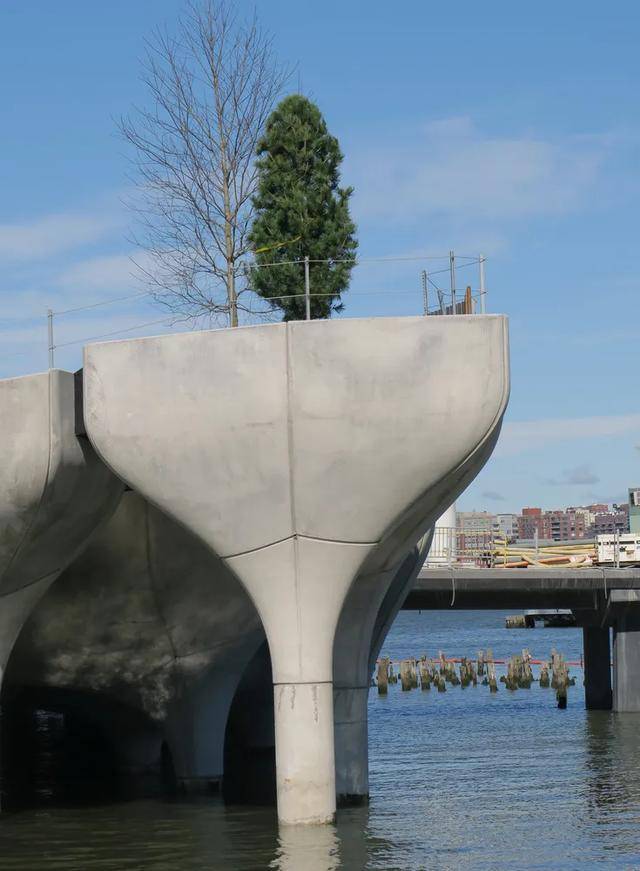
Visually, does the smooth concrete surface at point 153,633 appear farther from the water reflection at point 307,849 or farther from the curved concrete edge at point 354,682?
the water reflection at point 307,849

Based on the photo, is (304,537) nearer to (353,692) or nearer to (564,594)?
(353,692)

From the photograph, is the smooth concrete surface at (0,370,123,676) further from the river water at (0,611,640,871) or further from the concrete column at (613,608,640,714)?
the concrete column at (613,608,640,714)

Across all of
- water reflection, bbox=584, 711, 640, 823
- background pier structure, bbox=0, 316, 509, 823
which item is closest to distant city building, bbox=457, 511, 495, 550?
water reflection, bbox=584, 711, 640, 823

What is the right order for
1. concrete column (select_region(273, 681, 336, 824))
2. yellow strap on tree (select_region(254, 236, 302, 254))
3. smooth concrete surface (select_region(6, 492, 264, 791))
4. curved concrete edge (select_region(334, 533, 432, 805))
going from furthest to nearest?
smooth concrete surface (select_region(6, 492, 264, 791)) < yellow strap on tree (select_region(254, 236, 302, 254)) < curved concrete edge (select_region(334, 533, 432, 805)) < concrete column (select_region(273, 681, 336, 824))

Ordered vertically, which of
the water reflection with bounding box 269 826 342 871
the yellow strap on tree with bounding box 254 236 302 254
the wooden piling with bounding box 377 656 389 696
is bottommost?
the wooden piling with bounding box 377 656 389 696

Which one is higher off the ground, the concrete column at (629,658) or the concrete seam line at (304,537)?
the concrete seam line at (304,537)

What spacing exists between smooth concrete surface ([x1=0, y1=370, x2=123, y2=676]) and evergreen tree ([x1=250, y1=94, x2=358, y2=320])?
5121mm

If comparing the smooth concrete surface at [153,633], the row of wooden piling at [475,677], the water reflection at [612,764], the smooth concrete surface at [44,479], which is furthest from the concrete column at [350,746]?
the row of wooden piling at [475,677]

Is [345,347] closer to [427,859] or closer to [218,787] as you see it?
[427,859]

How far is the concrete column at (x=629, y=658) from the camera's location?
4569 centimetres

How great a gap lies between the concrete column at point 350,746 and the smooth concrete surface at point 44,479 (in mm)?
5424

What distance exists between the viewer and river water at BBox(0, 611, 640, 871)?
21.0m

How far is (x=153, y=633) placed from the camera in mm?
28766

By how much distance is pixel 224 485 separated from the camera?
22.0 metres
